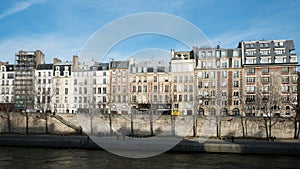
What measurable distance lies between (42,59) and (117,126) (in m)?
33.7

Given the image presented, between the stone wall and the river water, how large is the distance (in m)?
6.56

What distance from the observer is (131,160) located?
15008 millimetres

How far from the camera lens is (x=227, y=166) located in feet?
47.0

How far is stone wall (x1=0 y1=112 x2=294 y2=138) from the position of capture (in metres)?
24.8

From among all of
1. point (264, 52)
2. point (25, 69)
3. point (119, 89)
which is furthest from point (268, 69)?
point (25, 69)

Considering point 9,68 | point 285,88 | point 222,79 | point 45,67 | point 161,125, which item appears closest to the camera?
point 161,125

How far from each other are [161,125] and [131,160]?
11.7 metres

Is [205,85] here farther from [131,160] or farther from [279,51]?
[131,160]

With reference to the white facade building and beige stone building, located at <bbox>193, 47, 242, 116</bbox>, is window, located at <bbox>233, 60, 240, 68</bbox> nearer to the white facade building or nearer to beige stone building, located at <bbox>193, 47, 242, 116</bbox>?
beige stone building, located at <bbox>193, 47, 242, 116</bbox>

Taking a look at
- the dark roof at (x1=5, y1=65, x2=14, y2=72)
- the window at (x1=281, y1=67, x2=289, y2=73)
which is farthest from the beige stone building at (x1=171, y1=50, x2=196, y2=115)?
the dark roof at (x1=5, y1=65, x2=14, y2=72)

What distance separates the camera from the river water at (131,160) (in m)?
14.1

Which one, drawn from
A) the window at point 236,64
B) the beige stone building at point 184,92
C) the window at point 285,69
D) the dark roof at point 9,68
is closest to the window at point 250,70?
the window at point 236,64

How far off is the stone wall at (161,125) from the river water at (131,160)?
6559mm

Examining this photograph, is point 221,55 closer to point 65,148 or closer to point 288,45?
point 288,45
